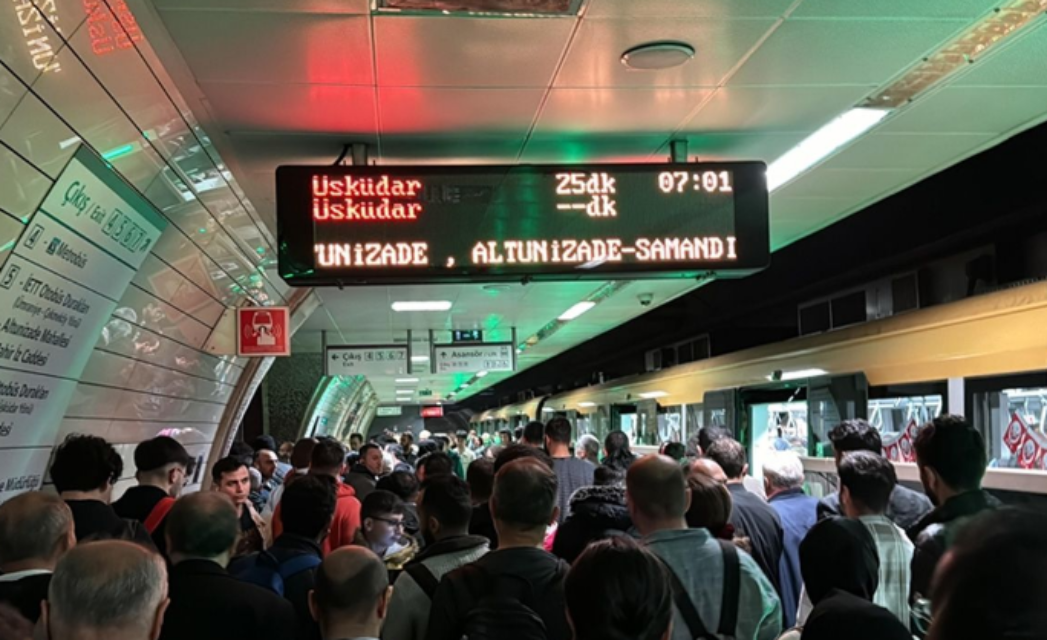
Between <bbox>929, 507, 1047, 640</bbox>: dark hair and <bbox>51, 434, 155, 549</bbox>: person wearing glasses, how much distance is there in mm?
3487

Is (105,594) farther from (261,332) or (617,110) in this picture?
(261,332)

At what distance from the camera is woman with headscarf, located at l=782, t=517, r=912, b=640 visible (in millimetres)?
2291

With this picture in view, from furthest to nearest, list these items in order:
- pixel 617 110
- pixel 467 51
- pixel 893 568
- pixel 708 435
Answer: pixel 708 435 < pixel 617 110 < pixel 467 51 < pixel 893 568

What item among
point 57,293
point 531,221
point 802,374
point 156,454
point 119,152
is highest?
point 119,152

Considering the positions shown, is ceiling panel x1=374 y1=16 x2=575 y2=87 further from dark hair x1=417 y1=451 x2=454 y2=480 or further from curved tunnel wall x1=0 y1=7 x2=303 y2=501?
dark hair x1=417 y1=451 x2=454 y2=480

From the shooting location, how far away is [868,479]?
3.80 meters

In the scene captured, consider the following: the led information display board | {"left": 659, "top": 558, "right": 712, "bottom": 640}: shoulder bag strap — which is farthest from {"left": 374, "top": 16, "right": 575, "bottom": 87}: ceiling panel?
{"left": 659, "top": 558, "right": 712, "bottom": 640}: shoulder bag strap

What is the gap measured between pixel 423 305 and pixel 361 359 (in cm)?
176

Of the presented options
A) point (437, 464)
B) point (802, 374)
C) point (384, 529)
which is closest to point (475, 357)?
point (802, 374)

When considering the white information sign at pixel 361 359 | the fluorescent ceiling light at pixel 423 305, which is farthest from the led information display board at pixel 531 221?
the white information sign at pixel 361 359

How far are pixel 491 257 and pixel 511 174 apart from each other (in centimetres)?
46

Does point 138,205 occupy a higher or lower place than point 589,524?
higher

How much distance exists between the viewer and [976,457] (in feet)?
11.5

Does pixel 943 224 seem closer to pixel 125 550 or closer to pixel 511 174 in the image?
pixel 511 174
